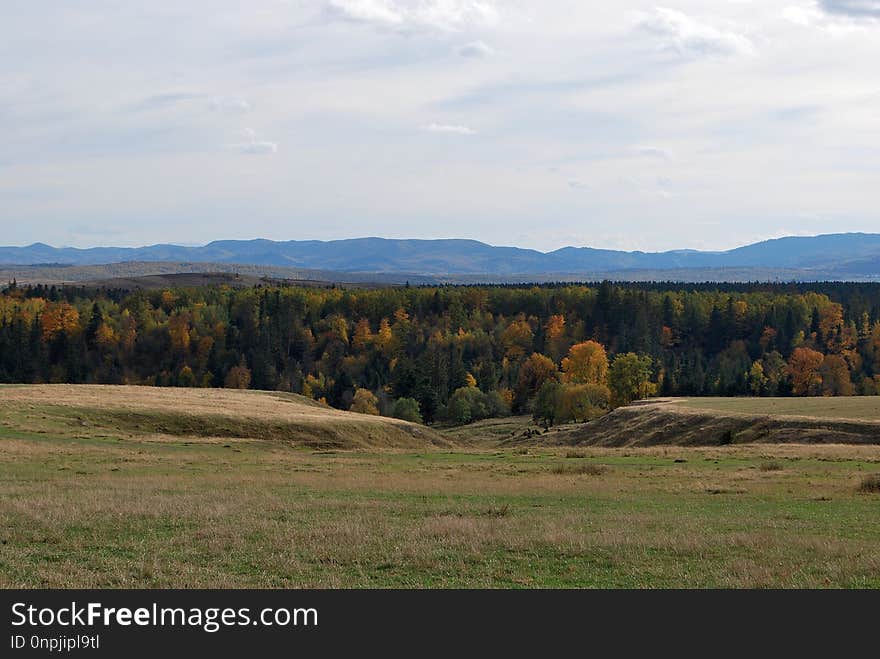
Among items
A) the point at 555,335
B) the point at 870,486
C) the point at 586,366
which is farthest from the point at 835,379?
the point at 870,486

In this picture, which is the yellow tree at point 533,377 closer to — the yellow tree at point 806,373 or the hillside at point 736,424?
the yellow tree at point 806,373

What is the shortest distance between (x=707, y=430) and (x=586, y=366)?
5633 cm

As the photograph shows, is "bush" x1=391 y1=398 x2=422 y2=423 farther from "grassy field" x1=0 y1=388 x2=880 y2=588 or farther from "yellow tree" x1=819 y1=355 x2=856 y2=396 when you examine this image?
"grassy field" x1=0 y1=388 x2=880 y2=588

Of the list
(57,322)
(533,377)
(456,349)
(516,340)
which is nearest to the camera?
(533,377)

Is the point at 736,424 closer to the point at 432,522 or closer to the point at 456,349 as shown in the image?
the point at 432,522

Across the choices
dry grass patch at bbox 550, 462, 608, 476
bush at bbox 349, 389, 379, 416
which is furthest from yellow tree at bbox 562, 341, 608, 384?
dry grass patch at bbox 550, 462, 608, 476

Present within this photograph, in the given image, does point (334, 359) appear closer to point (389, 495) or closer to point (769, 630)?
point (389, 495)

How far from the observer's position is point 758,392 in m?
119

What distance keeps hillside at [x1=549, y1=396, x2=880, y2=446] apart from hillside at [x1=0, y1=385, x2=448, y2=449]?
14.5 m

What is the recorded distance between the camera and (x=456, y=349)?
154875 millimetres

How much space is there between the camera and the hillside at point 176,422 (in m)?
52.3

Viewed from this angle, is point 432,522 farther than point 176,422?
No

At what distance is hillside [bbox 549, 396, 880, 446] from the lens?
54.9 meters

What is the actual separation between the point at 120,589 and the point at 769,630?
32.4 ft
